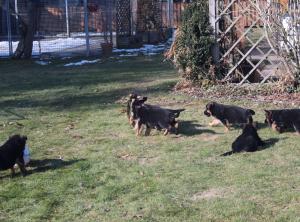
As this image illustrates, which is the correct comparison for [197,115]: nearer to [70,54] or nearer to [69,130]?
[69,130]

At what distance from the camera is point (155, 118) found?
8.47 m

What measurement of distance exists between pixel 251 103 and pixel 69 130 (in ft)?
10.9

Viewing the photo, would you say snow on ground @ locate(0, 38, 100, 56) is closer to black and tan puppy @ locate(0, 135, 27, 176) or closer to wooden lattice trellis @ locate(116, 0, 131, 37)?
wooden lattice trellis @ locate(116, 0, 131, 37)

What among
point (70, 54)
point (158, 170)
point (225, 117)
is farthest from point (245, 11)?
point (70, 54)

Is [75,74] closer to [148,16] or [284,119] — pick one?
[284,119]

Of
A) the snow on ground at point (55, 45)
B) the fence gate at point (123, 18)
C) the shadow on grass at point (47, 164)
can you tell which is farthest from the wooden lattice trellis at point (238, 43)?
the fence gate at point (123, 18)

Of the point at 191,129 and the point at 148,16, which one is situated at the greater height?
the point at 148,16

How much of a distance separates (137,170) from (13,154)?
144 cm

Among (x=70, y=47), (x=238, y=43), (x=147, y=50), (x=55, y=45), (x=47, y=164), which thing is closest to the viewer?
(x=47, y=164)

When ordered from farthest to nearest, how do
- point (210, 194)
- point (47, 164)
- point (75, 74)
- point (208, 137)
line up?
point (75, 74) < point (208, 137) < point (47, 164) < point (210, 194)

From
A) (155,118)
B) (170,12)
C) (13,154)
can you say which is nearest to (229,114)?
(155,118)

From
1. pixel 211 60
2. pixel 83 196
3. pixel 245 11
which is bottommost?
pixel 83 196

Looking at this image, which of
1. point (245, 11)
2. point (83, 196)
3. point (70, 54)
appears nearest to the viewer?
point (83, 196)

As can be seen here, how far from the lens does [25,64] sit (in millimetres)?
19266
